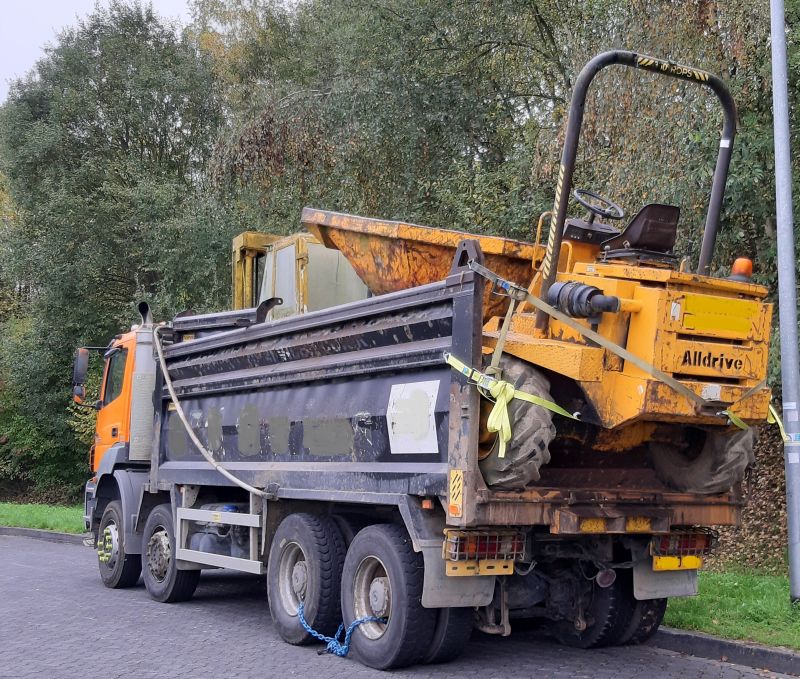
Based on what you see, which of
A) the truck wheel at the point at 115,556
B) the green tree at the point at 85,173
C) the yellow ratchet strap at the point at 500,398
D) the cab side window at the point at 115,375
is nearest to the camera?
the yellow ratchet strap at the point at 500,398

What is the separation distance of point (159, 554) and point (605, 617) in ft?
15.2

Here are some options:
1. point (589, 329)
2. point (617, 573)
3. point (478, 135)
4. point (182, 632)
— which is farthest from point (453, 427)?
point (478, 135)

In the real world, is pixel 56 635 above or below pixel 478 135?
below

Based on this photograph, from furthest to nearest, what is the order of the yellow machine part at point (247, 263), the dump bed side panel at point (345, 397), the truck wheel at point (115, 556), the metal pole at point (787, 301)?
the yellow machine part at point (247, 263)
the truck wheel at point (115, 556)
the metal pole at point (787, 301)
the dump bed side panel at point (345, 397)

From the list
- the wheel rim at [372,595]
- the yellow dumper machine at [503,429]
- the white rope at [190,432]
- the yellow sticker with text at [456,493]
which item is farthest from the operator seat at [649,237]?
the white rope at [190,432]

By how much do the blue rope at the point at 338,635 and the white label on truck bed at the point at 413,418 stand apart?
115 centimetres

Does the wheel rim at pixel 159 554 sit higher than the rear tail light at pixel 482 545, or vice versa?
the rear tail light at pixel 482 545

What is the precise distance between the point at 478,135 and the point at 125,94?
15618 millimetres

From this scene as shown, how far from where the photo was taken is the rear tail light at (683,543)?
22.4 ft

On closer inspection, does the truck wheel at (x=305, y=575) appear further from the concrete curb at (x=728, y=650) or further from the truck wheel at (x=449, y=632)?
the concrete curb at (x=728, y=650)

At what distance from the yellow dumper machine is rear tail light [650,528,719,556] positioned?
0.05ft

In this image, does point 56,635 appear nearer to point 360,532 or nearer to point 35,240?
point 360,532

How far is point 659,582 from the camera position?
6961 millimetres

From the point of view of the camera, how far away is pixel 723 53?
34.3 ft
